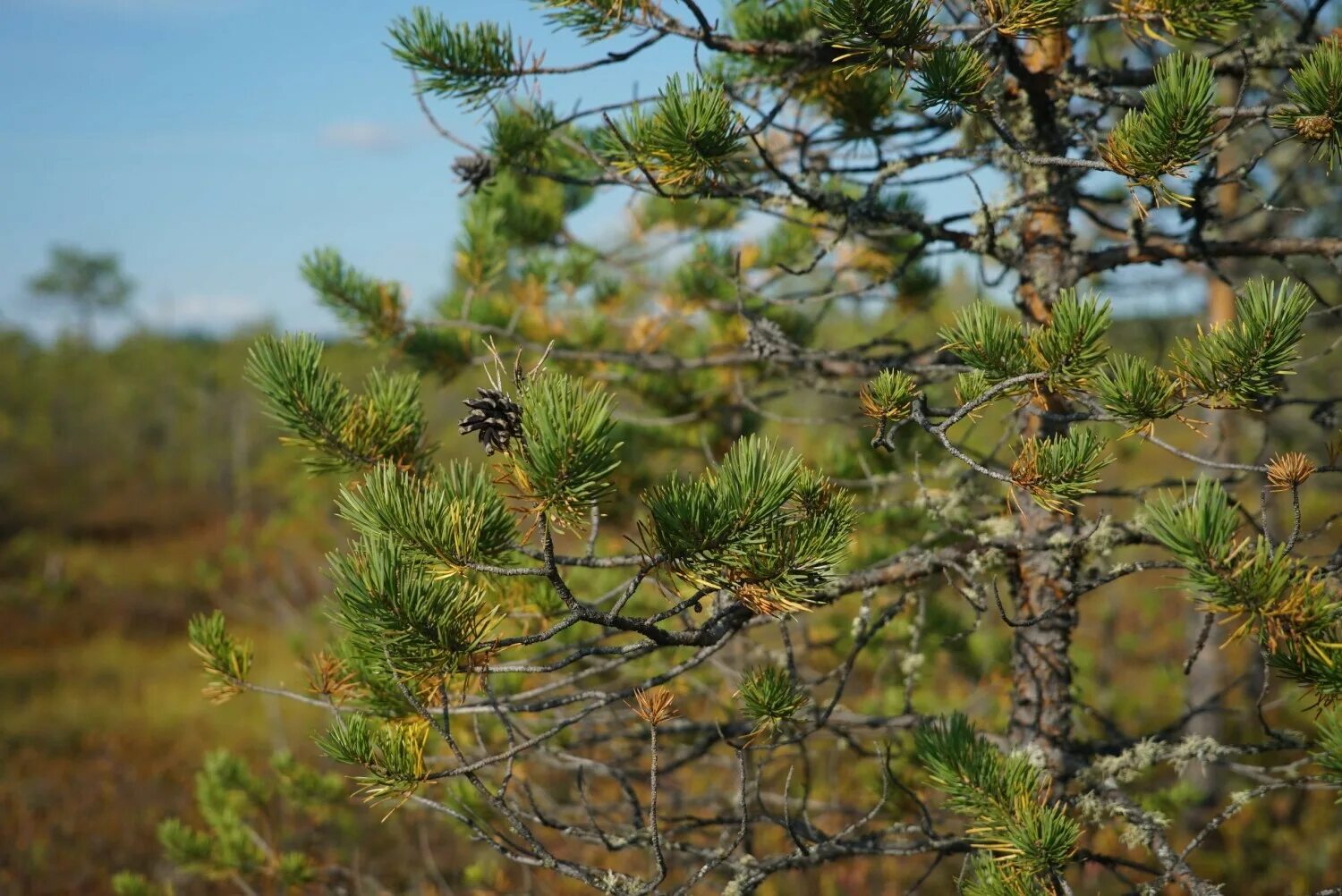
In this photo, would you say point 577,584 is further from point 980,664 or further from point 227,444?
point 227,444

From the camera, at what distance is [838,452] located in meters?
3.04

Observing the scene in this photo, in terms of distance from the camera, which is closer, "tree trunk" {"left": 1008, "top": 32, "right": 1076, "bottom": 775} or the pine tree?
the pine tree

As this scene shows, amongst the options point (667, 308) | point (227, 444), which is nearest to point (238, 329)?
point (227, 444)

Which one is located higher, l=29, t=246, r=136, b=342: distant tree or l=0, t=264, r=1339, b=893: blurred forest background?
l=29, t=246, r=136, b=342: distant tree

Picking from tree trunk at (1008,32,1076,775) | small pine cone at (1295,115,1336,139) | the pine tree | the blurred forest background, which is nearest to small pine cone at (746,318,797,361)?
the pine tree

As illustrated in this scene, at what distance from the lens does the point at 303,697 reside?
1.68 m

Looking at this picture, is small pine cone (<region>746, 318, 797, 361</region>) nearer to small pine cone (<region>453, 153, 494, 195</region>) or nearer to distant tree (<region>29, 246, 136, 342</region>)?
small pine cone (<region>453, 153, 494, 195</region>)

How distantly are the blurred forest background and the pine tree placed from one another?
0.70ft

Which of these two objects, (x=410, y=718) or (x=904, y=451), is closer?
(x=410, y=718)

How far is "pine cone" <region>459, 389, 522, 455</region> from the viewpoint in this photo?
3.97 ft

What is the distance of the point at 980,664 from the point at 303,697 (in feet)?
10.5

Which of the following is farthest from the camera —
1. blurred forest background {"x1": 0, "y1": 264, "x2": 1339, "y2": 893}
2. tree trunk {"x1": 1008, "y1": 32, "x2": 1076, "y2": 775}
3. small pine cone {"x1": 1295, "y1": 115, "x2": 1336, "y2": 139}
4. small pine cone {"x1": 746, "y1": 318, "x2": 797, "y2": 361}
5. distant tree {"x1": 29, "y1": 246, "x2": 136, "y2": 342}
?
distant tree {"x1": 29, "y1": 246, "x2": 136, "y2": 342}

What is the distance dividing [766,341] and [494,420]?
1.27 meters

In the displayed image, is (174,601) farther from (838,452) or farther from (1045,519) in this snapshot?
(1045,519)
